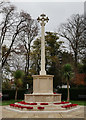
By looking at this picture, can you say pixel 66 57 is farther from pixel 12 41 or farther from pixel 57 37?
pixel 12 41

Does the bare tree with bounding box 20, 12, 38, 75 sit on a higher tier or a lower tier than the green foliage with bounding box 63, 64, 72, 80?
higher

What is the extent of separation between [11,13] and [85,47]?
12.3m

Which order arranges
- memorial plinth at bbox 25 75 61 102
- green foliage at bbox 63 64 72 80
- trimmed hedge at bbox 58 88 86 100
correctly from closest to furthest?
1. memorial plinth at bbox 25 75 61 102
2. green foliage at bbox 63 64 72 80
3. trimmed hedge at bbox 58 88 86 100

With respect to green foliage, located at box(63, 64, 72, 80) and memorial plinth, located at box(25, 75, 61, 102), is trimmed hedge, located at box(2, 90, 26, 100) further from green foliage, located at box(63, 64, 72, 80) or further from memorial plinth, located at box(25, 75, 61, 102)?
memorial plinth, located at box(25, 75, 61, 102)

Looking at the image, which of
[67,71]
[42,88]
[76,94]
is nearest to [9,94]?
[67,71]

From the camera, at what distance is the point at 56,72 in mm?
31391

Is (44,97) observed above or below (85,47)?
below

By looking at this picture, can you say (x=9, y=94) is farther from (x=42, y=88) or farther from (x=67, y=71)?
(x=42, y=88)

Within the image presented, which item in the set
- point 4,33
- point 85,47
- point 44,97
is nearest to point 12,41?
point 4,33

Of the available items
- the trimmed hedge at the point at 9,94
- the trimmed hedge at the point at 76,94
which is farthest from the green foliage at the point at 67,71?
the trimmed hedge at the point at 9,94

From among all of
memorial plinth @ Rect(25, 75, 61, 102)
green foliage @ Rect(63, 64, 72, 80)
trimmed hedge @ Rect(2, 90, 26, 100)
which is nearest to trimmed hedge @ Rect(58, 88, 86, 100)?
green foliage @ Rect(63, 64, 72, 80)

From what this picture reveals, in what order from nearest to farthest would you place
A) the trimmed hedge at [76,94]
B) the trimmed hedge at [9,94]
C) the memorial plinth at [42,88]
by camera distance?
the memorial plinth at [42,88], the trimmed hedge at [76,94], the trimmed hedge at [9,94]

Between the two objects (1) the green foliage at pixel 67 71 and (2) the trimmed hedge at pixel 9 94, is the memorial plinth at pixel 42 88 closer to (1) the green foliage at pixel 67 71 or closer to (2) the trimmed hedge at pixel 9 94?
(1) the green foliage at pixel 67 71

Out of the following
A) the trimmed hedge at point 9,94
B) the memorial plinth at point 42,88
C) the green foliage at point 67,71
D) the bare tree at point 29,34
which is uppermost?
the bare tree at point 29,34
